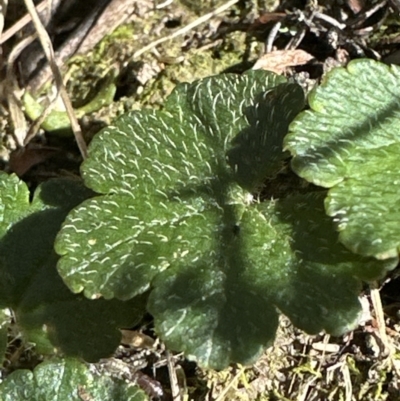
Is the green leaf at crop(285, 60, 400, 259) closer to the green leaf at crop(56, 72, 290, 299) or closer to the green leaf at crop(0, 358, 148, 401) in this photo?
the green leaf at crop(56, 72, 290, 299)

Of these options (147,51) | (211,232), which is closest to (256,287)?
(211,232)

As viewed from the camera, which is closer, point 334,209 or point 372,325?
point 334,209

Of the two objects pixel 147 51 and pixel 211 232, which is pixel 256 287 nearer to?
pixel 211 232

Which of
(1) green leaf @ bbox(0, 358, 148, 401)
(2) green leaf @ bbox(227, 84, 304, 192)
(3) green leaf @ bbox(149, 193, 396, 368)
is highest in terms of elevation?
(2) green leaf @ bbox(227, 84, 304, 192)

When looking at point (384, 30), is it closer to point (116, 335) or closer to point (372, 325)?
point (372, 325)

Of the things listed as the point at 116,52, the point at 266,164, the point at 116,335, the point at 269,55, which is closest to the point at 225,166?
the point at 266,164

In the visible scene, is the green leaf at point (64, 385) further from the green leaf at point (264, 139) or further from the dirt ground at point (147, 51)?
the dirt ground at point (147, 51)

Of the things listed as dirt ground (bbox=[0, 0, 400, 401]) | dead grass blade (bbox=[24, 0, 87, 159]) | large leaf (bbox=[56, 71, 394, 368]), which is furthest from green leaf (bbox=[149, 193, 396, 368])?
dirt ground (bbox=[0, 0, 400, 401])
